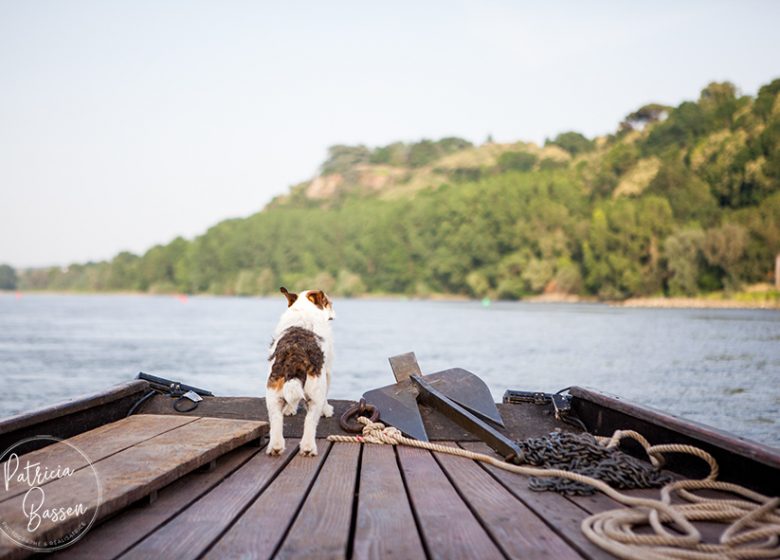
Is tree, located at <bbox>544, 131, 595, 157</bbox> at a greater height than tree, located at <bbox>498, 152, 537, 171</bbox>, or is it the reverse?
tree, located at <bbox>544, 131, 595, 157</bbox>

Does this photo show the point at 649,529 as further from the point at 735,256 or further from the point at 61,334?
the point at 735,256

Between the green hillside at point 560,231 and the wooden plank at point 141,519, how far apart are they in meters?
67.9

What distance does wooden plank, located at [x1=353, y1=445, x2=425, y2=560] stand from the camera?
2.45 m

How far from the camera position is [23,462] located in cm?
317

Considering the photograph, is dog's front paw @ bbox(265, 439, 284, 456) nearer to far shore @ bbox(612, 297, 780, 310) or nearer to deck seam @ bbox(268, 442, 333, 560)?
deck seam @ bbox(268, 442, 333, 560)

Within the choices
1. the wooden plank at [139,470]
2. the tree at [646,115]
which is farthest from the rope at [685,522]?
the tree at [646,115]

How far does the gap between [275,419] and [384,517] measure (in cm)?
141

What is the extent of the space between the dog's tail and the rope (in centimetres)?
131

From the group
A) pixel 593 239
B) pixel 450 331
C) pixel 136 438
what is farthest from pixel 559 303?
pixel 136 438

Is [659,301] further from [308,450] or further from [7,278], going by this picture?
[7,278]

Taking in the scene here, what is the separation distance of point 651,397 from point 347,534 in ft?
51.7

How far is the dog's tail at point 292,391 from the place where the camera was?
12.9ft

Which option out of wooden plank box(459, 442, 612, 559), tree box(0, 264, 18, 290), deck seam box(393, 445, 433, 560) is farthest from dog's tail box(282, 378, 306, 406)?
tree box(0, 264, 18, 290)

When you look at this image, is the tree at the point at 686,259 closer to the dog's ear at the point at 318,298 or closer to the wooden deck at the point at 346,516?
the dog's ear at the point at 318,298
